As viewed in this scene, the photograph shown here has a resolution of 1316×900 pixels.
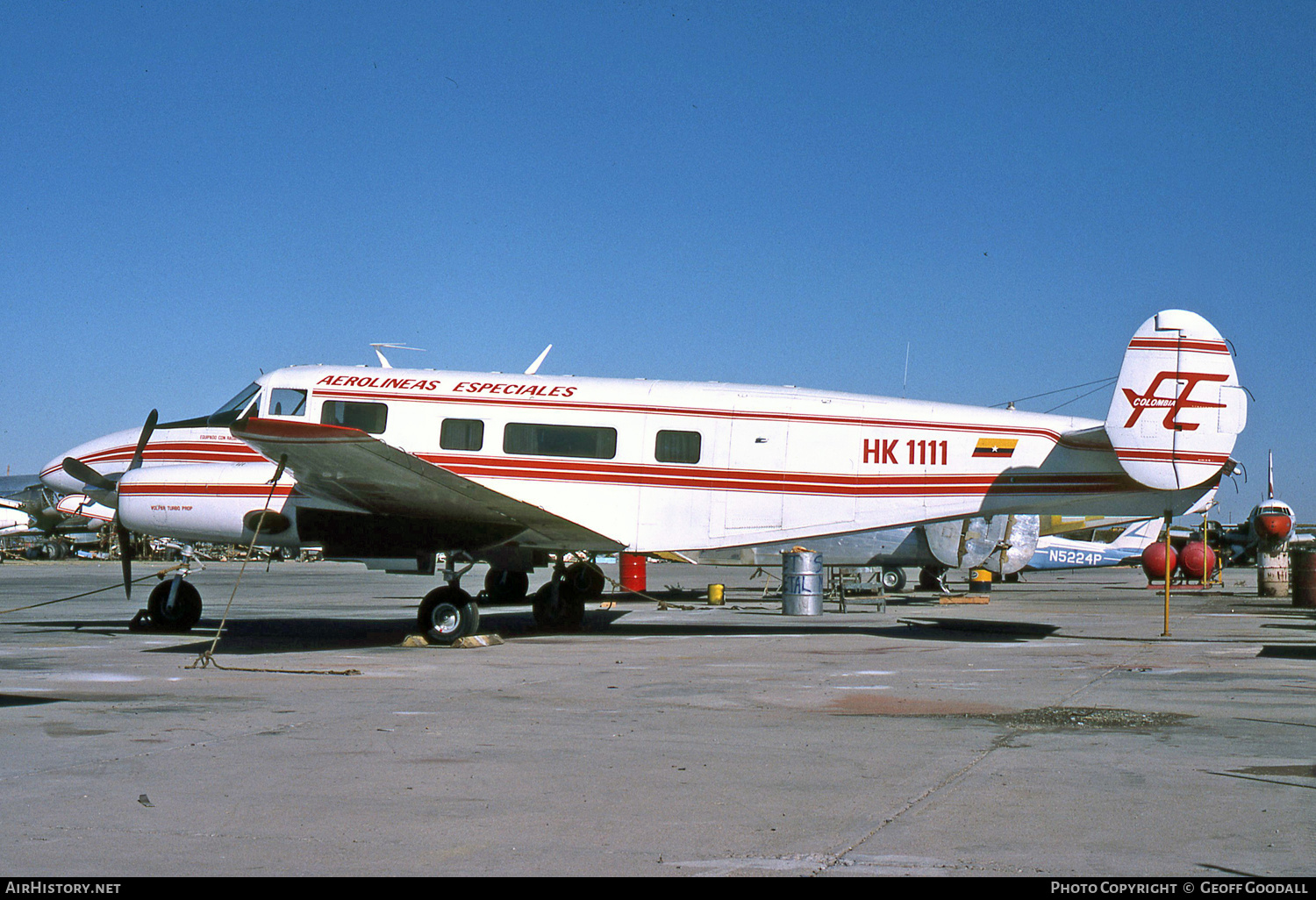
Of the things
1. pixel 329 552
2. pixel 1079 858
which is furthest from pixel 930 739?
pixel 329 552

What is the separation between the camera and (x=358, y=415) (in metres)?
16.5

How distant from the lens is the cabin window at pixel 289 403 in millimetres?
16484

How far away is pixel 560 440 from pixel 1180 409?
8735mm

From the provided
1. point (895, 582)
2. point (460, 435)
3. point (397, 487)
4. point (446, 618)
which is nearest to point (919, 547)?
point (895, 582)

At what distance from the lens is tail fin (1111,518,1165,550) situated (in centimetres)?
4288

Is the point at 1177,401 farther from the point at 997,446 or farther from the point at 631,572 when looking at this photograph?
the point at 631,572

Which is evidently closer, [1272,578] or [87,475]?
[87,475]

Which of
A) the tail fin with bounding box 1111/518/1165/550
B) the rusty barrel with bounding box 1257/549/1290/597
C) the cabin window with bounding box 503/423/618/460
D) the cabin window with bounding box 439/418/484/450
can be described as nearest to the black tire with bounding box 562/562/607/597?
the cabin window with bounding box 503/423/618/460

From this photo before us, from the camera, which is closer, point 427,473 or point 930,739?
point 930,739

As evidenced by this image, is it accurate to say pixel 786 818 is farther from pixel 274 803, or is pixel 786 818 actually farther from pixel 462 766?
pixel 274 803

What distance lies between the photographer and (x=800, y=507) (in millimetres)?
16438

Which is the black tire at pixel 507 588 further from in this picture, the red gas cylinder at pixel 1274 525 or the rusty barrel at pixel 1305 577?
the red gas cylinder at pixel 1274 525

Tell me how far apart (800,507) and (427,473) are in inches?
221
